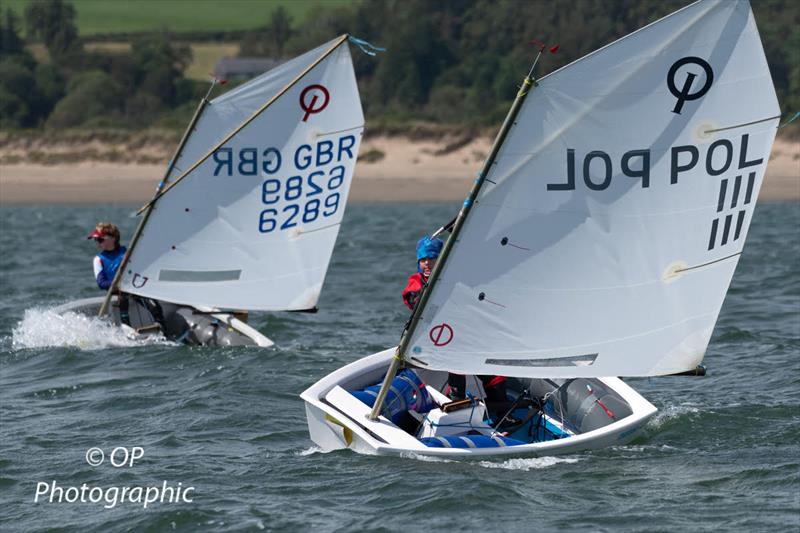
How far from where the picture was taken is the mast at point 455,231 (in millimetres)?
8375

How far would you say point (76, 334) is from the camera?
46.4 feet

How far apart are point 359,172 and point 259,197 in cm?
2900

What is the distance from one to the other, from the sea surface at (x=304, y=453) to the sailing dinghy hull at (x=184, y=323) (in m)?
0.32

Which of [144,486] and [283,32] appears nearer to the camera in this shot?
[144,486]

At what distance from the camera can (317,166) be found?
13.9m

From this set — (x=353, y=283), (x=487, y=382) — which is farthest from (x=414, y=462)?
(x=353, y=283)

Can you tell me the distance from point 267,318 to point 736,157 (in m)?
8.89

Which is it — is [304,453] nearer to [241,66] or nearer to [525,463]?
[525,463]

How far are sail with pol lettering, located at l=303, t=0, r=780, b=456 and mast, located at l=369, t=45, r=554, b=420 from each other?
0.04 ft

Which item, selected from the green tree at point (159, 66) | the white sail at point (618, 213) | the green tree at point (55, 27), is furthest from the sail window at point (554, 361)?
the green tree at point (55, 27)

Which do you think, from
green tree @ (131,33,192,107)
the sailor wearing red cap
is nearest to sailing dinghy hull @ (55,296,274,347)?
the sailor wearing red cap

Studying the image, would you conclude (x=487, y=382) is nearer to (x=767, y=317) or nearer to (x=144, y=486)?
(x=144, y=486)

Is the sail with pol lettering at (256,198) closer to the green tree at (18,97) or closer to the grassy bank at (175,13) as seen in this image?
the green tree at (18,97)

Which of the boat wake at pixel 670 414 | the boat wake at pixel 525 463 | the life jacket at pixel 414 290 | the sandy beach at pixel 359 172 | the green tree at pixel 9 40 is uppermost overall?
the green tree at pixel 9 40
